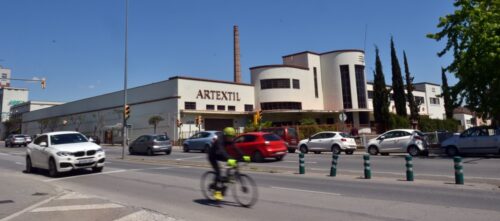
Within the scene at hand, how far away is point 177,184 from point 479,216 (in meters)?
7.95

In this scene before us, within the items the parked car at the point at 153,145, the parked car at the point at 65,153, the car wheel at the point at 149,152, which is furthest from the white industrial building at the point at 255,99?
the parked car at the point at 65,153

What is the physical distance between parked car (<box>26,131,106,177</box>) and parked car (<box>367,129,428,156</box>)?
15631 mm

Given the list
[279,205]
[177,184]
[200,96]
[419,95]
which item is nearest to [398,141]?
[177,184]

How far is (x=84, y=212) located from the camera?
7.73m

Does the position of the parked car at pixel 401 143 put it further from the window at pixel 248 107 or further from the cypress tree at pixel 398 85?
the window at pixel 248 107

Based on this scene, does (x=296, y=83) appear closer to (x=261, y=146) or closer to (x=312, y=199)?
(x=261, y=146)

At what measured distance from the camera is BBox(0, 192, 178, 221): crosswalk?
23.7 feet

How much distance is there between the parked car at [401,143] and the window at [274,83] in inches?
1218

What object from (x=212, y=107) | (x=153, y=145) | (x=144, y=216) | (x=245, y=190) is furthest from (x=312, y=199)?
(x=212, y=107)

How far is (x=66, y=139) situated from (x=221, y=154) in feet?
30.9

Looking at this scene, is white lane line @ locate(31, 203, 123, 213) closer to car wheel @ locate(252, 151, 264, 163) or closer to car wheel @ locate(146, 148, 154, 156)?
car wheel @ locate(252, 151, 264, 163)

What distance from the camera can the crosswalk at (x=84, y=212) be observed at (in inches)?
285

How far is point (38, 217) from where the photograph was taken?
290 inches

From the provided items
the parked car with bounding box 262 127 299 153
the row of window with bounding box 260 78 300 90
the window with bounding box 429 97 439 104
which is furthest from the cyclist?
the window with bounding box 429 97 439 104
